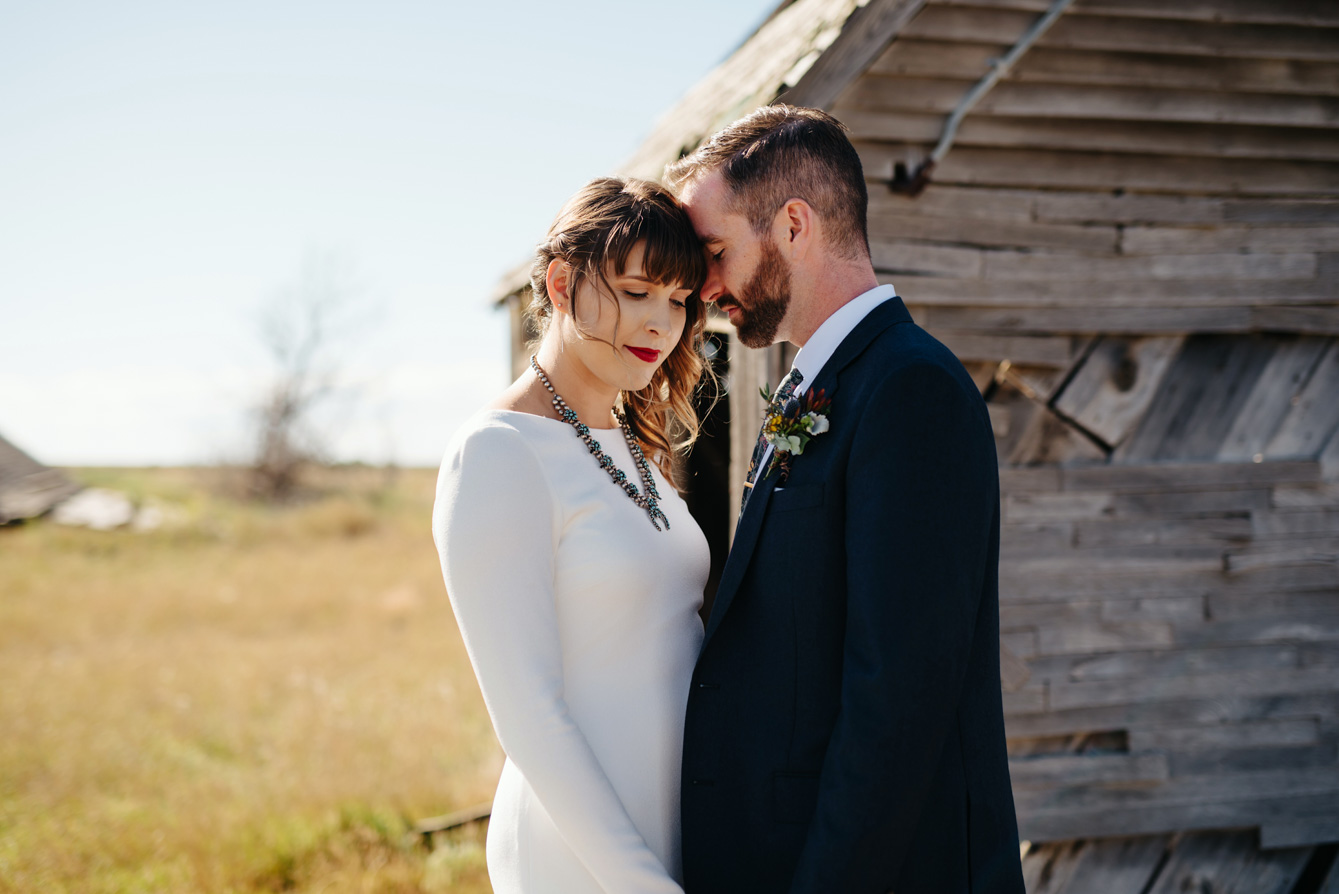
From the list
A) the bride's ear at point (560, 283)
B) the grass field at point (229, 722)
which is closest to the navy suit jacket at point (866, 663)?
the bride's ear at point (560, 283)

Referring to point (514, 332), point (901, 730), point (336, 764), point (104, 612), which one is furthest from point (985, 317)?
point (104, 612)

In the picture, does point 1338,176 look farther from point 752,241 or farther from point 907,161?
point 752,241

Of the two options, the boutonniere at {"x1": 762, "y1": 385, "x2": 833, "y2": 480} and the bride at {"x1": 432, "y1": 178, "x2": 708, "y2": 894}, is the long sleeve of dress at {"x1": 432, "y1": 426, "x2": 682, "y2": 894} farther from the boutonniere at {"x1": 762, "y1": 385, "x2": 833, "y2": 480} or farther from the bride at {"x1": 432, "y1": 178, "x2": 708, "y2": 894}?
the boutonniere at {"x1": 762, "y1": 385, "x2": 833, "y2": 480}

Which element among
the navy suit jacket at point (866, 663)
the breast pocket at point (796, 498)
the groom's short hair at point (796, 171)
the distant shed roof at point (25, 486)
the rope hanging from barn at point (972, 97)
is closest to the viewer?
the navy suit jacket at point (866, 663)

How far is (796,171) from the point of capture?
1948mm

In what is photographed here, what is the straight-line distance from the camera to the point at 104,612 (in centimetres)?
1470

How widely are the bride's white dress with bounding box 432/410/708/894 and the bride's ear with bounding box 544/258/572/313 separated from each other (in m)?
0.31

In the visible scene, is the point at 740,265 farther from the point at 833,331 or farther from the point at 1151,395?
the point at 1151,395

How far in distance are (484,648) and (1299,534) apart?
3.74 m

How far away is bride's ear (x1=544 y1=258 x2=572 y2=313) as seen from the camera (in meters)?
2.10

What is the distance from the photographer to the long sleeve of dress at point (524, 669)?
69.6 inches

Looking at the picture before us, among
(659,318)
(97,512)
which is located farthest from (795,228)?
(97,512)

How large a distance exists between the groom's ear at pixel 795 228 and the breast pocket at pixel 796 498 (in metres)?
0.56

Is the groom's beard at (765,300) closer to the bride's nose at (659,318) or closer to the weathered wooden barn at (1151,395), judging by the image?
the bride's nose at (659,318)
